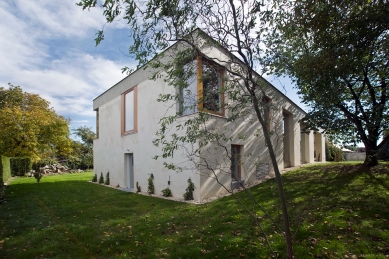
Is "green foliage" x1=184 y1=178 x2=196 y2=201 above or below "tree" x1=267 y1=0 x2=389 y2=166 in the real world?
below

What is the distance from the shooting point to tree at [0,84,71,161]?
68.8 feet

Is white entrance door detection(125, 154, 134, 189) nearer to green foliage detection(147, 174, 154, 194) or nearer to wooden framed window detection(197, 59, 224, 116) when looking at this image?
green foliage detection(147, 174, 154, 194)

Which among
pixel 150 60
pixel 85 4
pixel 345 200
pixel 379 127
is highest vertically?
pixel 85 4

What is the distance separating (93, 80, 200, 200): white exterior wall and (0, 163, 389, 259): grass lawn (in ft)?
4.41

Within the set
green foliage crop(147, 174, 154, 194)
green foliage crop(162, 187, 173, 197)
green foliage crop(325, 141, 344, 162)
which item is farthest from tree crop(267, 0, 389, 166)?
green foliage crop(325, 141, 344, 162)

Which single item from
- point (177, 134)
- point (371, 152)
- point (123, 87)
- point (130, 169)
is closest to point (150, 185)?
point (130, 169)

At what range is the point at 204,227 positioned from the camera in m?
5.68

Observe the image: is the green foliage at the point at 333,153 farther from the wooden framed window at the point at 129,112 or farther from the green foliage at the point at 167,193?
the wooden framed window at the point at 129,112

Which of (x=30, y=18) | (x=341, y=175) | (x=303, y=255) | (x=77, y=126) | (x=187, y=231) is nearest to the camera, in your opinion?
(x=303, y=255)

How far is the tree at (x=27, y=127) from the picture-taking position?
20969 millimetres

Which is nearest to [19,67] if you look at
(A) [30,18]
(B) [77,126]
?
(A) [30,18]

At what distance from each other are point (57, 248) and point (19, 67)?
12921 mm

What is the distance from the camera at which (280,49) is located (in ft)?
14.7

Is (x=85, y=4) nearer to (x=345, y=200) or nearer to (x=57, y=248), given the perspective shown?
(x=57, y=248)
